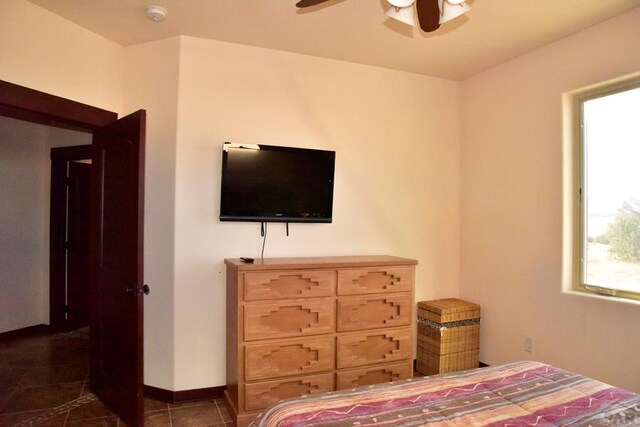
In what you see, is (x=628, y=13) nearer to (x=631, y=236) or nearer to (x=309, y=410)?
(x=631, y=236)

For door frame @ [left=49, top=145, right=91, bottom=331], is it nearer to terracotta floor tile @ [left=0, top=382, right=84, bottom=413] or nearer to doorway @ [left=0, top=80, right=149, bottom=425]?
terracotta floor tile @ [left=0, top=382, right=84, bottom=413]

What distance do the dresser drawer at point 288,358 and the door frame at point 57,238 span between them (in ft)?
10.9

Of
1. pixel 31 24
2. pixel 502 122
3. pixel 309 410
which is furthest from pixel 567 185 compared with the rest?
pixel 31 24

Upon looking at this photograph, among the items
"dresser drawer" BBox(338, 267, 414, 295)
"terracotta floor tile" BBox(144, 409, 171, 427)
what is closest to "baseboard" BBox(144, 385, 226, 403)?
"terracotta floor tile" BBox(144, 409, 171, 427)

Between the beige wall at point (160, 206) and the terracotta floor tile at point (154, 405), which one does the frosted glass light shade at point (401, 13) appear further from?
the terracotta floor tile at point (154, 405)

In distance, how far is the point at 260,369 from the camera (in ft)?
8.16

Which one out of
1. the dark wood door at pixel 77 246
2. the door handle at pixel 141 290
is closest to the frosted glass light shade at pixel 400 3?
the door handle at pixel 141 290

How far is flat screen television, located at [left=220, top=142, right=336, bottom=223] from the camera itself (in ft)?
9.17

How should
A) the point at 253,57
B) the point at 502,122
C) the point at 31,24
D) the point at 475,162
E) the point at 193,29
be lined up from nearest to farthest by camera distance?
the point at 31,24
the point at 193,29
the point at 253,57
the point at 502,122
the point at 475,162

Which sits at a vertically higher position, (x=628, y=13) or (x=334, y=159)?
(x=628, y=13)

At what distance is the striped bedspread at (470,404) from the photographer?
4.41ft

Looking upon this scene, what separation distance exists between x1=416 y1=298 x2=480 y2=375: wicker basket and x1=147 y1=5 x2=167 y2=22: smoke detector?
3.05 metres

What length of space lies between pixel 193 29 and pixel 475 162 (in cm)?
269

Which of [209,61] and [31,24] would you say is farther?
[209,61]
